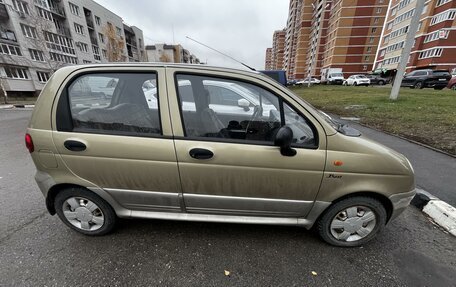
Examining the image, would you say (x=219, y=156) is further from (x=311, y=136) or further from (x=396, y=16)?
(x=396, y=16)

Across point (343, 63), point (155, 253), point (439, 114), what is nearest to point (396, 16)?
point (343, 63)

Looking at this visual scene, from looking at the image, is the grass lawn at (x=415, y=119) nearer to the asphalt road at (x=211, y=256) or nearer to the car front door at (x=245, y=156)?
the asphalt road at (x=211, y=256)

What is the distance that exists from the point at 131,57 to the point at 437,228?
5811 centimetres

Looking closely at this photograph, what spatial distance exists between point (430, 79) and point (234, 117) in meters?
24.8

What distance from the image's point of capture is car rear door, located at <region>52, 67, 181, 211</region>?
6.29ft

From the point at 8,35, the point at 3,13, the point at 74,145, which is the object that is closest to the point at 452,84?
the point at 74,145

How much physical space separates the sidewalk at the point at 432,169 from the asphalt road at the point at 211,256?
0.96 m

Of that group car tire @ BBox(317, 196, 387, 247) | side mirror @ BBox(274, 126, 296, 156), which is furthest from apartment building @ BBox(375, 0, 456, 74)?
side mirror @ BBox(274, 126, 296, 156)

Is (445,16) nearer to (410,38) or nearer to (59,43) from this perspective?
(410,38)

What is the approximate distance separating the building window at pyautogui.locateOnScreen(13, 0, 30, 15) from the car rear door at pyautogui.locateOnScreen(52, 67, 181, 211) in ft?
112

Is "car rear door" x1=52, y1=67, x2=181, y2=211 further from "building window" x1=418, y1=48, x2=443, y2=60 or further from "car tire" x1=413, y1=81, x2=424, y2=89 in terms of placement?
"building window" x1=418, y1=48, x2=443, y2=60

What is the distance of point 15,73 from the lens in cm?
2341

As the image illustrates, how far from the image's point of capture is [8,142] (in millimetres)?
5863

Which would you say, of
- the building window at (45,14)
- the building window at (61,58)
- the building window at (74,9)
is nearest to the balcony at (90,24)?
the building window at (74,9)
